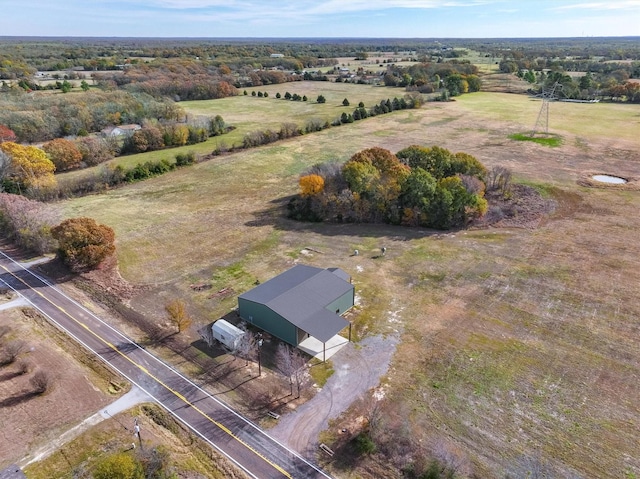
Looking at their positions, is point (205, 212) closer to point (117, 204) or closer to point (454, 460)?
point (117, 204)

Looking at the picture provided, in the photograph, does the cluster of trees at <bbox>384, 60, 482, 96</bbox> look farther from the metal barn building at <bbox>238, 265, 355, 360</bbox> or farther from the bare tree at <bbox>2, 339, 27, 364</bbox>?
the bare tree at <bbox>2, 339, 27, 364</bbox>

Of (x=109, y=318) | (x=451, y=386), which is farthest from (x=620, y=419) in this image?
(x=109, y=318)

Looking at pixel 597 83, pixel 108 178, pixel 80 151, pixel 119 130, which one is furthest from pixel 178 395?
pixel 597 83

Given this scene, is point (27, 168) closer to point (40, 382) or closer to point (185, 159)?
point (185, 159)

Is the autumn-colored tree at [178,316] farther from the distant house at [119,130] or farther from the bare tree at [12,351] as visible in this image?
the distant house at [119,130]

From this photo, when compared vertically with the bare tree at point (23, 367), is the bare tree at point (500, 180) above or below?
above

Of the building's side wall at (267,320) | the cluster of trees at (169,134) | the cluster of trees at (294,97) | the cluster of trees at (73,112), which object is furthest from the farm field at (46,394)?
the cluster of trees at (294,97)
